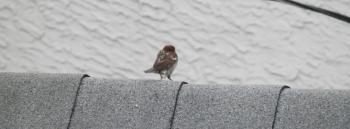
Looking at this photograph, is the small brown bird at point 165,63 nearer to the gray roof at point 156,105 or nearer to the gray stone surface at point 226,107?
the gray roof at point 156,105

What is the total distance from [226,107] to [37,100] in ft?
2.06

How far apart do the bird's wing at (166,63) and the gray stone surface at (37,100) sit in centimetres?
22

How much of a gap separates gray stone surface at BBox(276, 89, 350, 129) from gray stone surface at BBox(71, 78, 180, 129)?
1.07ft

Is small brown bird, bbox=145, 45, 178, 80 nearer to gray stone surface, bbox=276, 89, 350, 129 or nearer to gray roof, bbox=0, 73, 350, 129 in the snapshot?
gray roof, bbox=0, 73, 350, 129

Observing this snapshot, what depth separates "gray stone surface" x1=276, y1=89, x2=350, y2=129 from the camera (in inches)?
58.4

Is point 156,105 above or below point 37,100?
above

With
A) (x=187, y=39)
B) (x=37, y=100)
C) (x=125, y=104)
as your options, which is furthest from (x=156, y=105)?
(x=187, y=39)

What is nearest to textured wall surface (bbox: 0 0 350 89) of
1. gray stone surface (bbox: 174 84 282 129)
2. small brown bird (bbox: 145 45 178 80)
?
small brown bird (bbox: 145 45 178 80)

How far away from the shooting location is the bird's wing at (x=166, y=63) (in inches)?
82.0

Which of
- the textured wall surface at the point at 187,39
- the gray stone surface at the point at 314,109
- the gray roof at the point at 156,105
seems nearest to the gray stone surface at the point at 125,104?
the gray roof at the point at 156,105

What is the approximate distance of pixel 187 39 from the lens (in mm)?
2609

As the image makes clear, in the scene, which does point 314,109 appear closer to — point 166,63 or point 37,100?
point 166,63

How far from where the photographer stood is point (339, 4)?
239 centimetres

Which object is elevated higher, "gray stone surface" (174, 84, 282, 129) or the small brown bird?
"gray stone surface" (174, 84, 282, 129)
